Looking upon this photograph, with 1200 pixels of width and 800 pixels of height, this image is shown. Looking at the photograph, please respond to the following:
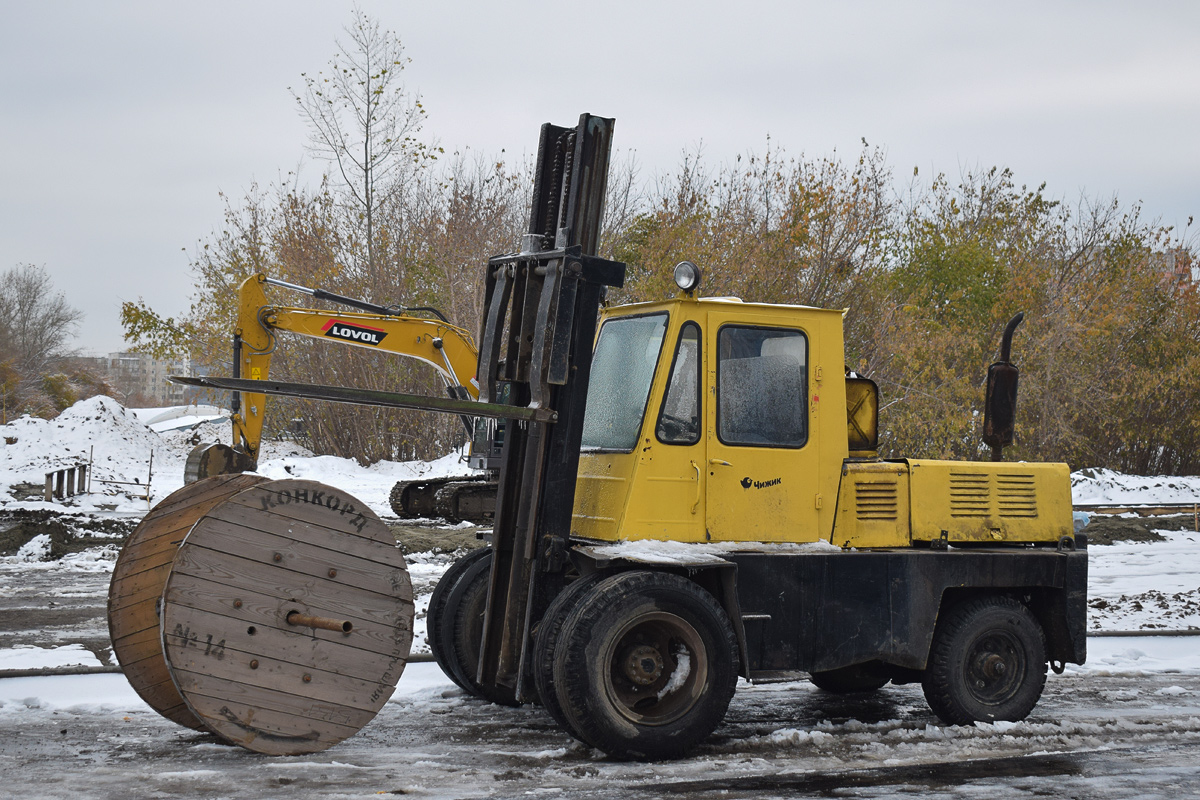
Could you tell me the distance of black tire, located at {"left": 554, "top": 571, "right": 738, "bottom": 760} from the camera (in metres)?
5.53

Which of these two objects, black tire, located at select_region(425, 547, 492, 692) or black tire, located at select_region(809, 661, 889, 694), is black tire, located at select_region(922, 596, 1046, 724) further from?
black tire, located at select_region(425, 547, 492, 692)

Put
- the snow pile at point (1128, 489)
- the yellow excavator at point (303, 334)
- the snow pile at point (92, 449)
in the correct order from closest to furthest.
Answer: the yellow excavator at point (303, 334)
the snow pile at point (92, 449)
the snow pile at point (1128, 489)

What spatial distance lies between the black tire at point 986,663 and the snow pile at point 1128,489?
54.6 ft

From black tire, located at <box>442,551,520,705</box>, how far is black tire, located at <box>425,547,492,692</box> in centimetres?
2

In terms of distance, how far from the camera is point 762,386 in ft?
20.6

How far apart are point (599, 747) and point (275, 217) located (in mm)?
24696

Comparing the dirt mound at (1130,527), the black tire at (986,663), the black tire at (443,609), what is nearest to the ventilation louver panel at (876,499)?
the black tire at (986,663)

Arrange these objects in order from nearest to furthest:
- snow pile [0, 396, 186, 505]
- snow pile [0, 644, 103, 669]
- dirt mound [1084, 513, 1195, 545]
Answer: snow pile [0, 644, 103, 669] < dirt mound [1084, 513, 1195, 545] < snow pile [0, 396, 186, 505]

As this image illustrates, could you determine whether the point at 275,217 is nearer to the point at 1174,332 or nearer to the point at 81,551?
the point at 81,551

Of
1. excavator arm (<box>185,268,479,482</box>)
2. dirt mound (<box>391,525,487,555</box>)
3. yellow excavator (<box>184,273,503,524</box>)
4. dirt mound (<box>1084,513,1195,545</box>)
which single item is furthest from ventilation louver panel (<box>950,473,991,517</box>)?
dirt mound (<box>1084,513,1195,545</box>)

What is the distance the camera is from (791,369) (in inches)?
252

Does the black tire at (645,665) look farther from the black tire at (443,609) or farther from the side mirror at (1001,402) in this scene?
the side mirror at (1001,402)

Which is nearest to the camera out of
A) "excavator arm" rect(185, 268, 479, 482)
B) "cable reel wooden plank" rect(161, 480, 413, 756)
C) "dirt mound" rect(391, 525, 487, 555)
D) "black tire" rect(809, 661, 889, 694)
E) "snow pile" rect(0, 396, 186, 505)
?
"cable reel wooden plank" rect(161, 480, 413, 756)

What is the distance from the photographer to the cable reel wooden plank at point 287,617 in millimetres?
5293
